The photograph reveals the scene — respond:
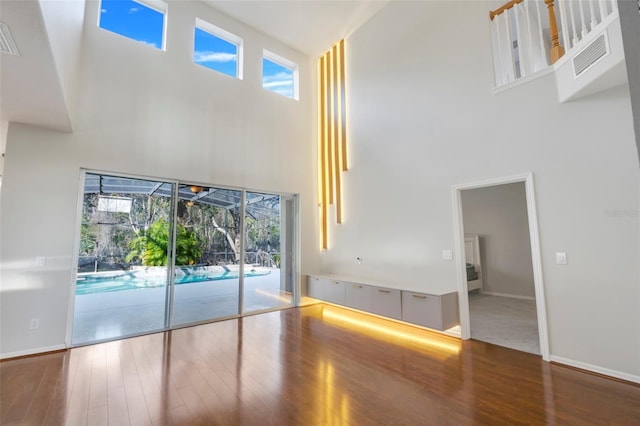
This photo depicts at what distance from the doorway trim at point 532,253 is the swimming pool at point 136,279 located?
3.84 meters

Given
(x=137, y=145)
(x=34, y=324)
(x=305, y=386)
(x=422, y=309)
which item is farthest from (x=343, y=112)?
(x=34, y=324)

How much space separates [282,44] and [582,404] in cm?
751

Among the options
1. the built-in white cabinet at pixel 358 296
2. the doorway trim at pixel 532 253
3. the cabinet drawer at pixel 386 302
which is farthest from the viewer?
the built-in white cabinet at pixel 358 296

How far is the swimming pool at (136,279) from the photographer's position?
416 cm

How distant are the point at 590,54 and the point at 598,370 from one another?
3193mm

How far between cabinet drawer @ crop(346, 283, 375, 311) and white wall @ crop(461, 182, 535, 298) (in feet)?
12.5

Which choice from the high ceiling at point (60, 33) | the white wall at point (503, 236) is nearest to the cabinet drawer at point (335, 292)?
the white wall at point (503, 236)

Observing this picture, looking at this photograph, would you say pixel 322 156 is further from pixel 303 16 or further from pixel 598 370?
pixel 598 370

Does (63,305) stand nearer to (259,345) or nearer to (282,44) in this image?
(259,345)

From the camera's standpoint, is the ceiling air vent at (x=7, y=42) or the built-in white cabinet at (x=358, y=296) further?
the built-in white cabinet at (x=358, y=296)

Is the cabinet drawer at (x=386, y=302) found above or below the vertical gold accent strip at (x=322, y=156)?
below

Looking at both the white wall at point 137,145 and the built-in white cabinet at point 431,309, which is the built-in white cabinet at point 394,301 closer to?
the built-in white cabinet at point 431,309

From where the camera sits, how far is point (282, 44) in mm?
6621

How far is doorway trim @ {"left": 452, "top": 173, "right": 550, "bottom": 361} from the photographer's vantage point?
11.2 ft
